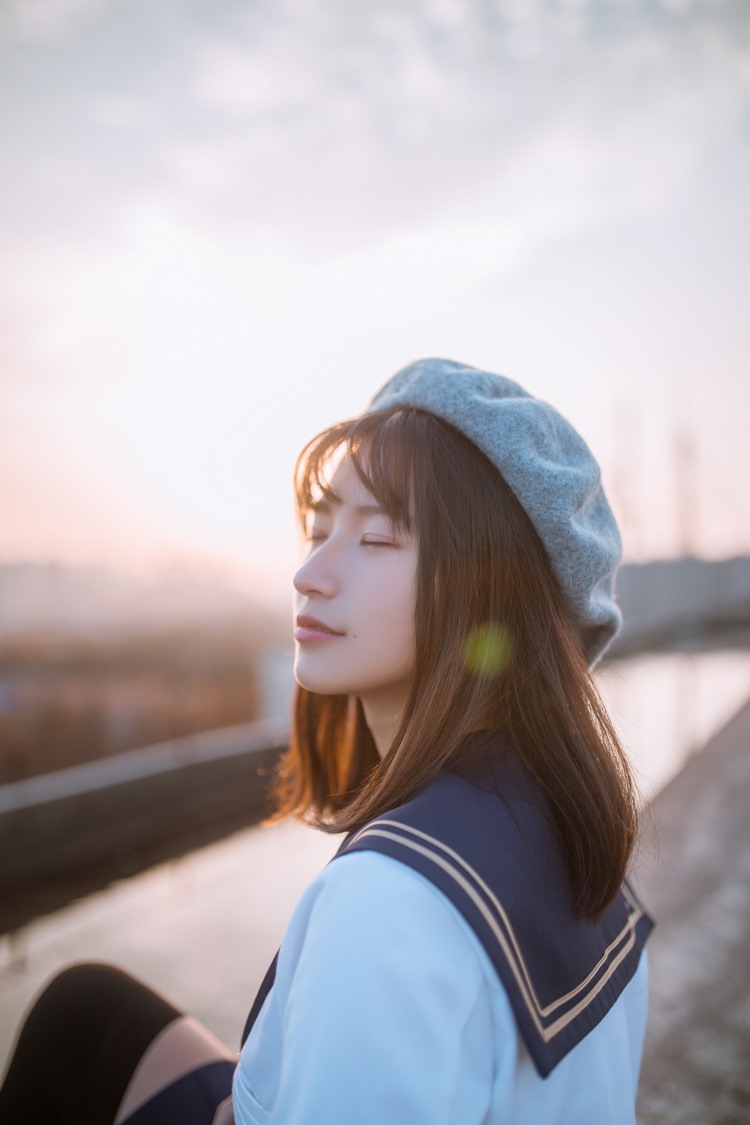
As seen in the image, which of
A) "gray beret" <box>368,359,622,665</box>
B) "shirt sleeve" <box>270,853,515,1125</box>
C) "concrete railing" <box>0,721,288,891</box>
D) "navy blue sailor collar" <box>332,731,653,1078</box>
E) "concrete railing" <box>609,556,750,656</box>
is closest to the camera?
"shirt sleeve" <box>270,853,515,1125</box>

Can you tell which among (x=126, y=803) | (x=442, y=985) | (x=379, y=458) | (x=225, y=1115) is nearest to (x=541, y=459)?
(x=379, y=458)

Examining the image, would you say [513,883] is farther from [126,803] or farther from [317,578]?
[126,803]

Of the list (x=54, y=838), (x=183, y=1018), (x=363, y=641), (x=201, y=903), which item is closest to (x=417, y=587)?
(x=363, y=641)

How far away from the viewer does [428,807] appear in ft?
2.84

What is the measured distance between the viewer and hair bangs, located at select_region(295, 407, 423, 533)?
1213 millimetres

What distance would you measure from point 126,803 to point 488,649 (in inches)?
255

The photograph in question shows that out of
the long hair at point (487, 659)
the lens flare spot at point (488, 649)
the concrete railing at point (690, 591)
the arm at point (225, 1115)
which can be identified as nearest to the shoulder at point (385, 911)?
the long hair at point (487, 659)

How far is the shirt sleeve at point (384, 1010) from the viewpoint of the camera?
2.23 feet

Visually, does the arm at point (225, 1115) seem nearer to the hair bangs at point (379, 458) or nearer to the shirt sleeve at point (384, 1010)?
the shirt sleeve at point (384, 1010)

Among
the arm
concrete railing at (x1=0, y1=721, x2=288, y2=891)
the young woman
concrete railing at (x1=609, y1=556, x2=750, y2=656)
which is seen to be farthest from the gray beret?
concrete railing at (x1=609, y1=556, x2=750, y2=656)

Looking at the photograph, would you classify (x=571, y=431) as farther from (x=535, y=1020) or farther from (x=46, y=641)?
(x=46, y=641)

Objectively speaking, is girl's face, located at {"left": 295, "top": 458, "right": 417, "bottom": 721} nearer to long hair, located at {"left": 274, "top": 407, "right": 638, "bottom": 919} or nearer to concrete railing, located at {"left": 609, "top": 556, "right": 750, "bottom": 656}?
long hair, located at {"left": 274, "top": 407, "right": 638, "bottom": 919}

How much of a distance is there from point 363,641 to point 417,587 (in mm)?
124

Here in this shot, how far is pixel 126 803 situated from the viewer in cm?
678
